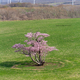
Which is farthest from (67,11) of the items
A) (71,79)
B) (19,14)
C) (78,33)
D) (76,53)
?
(71,79)

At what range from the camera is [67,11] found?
143ft

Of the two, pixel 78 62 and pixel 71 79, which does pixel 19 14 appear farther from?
pixel 71 79

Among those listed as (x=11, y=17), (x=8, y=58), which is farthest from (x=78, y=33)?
(x=11, y=17)

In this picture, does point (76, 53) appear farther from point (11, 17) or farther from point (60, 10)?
point (60, 10)

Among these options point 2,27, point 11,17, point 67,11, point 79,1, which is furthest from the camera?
point 79,1

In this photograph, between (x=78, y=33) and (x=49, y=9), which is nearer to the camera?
(x=78, y=33)

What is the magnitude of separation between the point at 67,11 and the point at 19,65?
33.8m

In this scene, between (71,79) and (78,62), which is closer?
(71,79)

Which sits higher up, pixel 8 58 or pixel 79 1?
pixel 79 1

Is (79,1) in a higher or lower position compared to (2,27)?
higher

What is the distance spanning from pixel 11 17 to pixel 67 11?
479 inches

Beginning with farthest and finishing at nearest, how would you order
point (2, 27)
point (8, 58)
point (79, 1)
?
point (79, 1) → point (2, 27) → point (8, 58)

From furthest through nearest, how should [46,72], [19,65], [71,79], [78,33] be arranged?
1. [78,33]
2. [19,65]
3. [46,72]
4. [71,79]

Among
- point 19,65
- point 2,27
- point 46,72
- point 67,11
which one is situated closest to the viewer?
point 46,72
